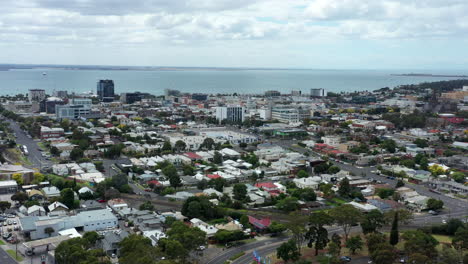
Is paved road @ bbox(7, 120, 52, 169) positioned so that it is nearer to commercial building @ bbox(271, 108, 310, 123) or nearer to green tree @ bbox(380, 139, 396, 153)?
green tree @ bbox(380, 139, 396, 153)

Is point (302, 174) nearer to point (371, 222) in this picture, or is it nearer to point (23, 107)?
point (371, 222)

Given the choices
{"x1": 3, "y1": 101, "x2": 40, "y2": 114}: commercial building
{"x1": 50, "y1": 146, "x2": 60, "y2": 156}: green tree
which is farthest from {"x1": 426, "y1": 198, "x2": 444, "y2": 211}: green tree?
{"x1": 3, "y1": 101, "x2": 40, "y2": 114}: commercial building

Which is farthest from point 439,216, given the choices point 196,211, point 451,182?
point 196,211

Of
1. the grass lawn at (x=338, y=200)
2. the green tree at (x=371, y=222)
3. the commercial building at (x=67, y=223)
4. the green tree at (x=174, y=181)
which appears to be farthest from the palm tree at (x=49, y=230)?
the grass lawn at (x=338, y=200)

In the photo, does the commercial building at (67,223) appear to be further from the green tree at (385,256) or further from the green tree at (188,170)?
the green tree at (385,256)

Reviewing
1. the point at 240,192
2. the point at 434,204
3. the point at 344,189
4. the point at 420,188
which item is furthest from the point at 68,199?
the point at 420,188

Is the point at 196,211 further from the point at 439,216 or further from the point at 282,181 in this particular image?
the point at 439,216
